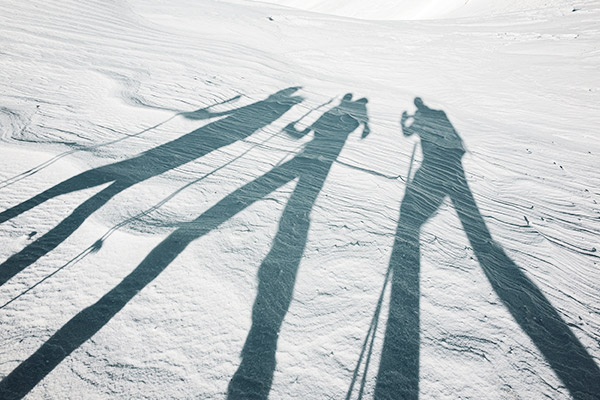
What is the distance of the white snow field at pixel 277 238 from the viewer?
2.16 metres

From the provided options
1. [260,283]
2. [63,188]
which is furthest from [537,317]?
[63,188]

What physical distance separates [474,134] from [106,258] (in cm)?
706

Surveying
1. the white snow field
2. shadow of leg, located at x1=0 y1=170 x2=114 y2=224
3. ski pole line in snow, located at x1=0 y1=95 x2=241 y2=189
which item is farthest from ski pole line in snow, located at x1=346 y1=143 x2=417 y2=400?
ski pole line in snow, located at x1=0 y1=95 x2=241 y2=189

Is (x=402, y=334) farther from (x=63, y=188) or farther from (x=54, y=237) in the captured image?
(x=63, y=188)

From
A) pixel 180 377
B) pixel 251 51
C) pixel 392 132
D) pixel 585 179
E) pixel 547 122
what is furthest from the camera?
pixel 251 51

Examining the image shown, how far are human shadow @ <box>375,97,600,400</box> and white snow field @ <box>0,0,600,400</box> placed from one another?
2cm

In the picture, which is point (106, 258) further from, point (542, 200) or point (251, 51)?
point (251, 51)

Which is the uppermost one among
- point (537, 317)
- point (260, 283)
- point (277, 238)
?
point (537, 317)

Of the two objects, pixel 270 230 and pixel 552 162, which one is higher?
pixel 552 162

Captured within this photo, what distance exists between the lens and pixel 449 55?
12.2m

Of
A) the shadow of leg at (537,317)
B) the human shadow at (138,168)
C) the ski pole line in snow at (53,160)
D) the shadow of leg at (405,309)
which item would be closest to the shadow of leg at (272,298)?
the shadow of leg at (405,309)

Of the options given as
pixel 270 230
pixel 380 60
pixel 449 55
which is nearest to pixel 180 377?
pixel 270 230

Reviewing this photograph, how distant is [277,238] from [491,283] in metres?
2.22

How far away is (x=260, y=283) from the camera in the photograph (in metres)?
2.73
